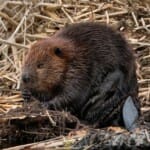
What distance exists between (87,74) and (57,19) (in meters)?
1.99

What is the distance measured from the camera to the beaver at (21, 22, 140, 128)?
6406mm

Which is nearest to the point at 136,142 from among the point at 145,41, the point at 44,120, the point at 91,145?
the point at 91,145

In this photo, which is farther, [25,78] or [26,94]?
[26,94]

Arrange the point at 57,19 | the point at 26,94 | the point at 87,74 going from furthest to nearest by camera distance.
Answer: the point at 57,19
the point at 87,74
the point at 26,94

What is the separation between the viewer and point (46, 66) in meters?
6.41

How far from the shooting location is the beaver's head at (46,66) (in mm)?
6328

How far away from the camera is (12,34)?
8.23m

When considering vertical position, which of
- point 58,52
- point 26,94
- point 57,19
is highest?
point 57,19

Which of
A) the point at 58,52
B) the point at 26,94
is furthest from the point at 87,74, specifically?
the point at 26,94

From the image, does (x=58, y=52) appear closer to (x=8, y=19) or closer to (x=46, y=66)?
(x=46, y=66)

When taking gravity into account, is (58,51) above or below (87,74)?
above

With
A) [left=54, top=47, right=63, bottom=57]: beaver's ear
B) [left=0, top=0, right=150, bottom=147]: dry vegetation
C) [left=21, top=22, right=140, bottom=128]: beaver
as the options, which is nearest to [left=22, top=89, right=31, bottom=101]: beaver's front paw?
[left=21, top=22, right=140, bottom=128]: beaver

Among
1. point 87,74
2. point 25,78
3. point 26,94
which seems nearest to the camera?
point 25,78

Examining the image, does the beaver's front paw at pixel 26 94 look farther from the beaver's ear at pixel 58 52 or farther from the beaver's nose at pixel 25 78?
the beaver's ear at pixel 58 52
